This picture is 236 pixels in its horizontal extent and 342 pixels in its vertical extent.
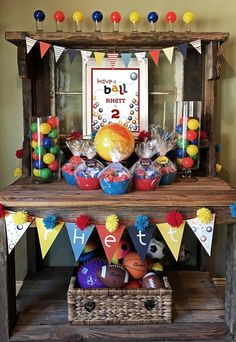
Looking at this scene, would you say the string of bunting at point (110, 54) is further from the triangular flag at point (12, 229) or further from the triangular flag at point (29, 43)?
the triangular flag at point (12, 229)

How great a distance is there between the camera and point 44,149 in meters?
1.99

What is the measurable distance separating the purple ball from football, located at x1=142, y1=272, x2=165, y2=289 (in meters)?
0.21

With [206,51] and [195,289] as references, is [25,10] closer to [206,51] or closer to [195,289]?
[206,51]

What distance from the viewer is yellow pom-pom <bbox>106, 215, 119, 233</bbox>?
167 centimetres

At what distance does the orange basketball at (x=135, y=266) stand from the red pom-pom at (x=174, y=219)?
1.29 feet

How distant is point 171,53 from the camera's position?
2.11 metres

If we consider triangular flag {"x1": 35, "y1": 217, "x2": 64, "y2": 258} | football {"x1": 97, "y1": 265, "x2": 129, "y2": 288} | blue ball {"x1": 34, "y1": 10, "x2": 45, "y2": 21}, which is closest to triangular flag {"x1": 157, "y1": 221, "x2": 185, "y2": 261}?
football {"x1": 97, "y1": 265, "x2": 129, "y2": 288}

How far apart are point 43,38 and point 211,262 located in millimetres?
1681

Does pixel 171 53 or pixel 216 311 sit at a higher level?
pixel 171 53

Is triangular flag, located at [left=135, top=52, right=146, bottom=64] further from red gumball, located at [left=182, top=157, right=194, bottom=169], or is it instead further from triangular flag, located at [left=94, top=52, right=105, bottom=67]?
red gumball, located at [left=182, top=157, right=194, bottom=169]

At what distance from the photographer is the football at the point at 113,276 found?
1901 mm

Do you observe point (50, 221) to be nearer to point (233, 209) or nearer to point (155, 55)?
point (233, 209)

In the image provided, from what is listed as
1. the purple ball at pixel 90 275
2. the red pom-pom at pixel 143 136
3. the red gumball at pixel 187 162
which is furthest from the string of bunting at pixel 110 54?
the purple ball at pixel 90 275

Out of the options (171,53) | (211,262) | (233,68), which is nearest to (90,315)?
(211,262)
